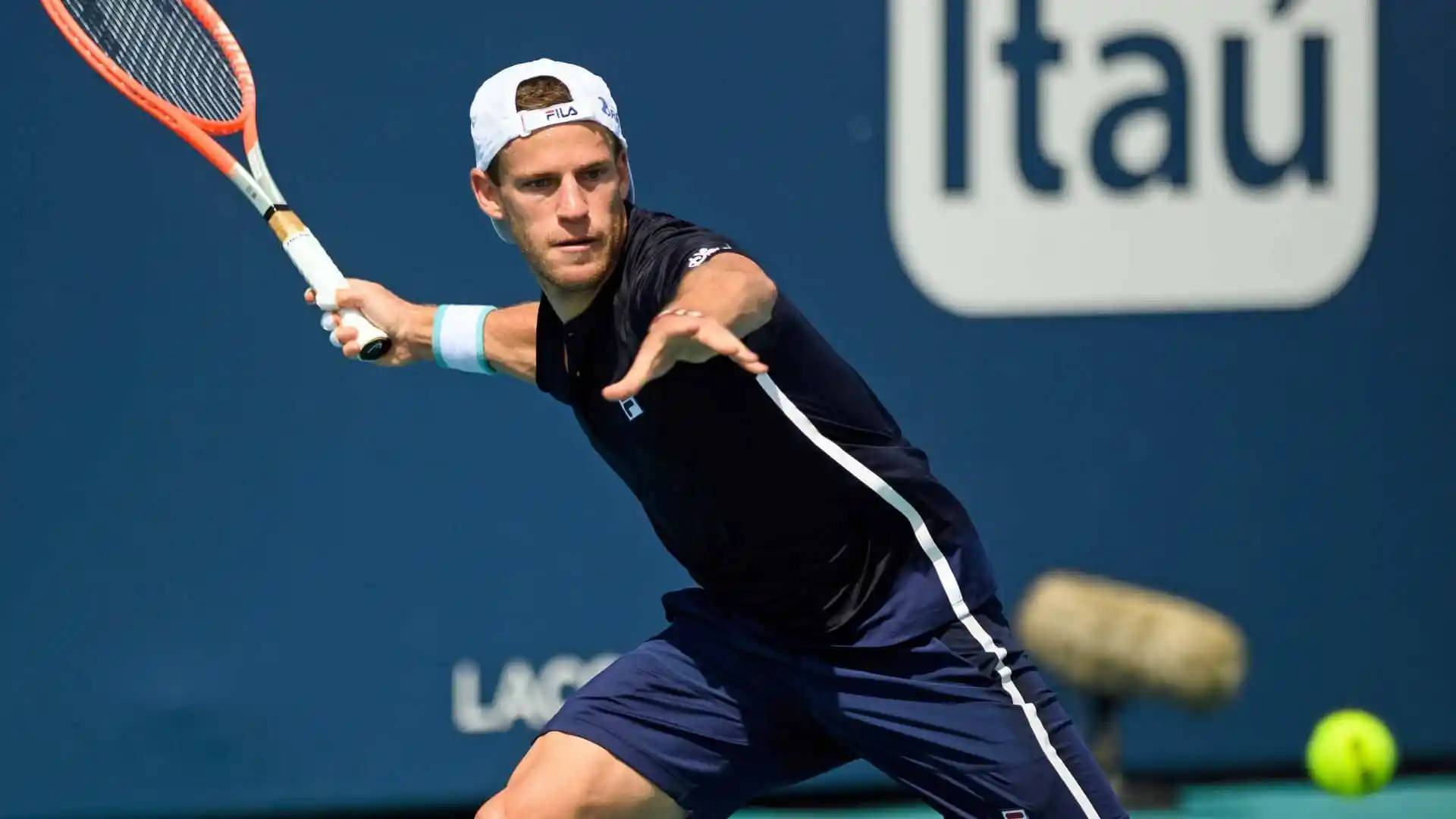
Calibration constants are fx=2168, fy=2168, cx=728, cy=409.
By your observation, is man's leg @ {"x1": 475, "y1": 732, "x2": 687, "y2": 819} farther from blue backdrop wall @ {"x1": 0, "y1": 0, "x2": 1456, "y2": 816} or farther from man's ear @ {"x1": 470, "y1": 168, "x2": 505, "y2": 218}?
blue backdrop wall @ {"x1": 0, "y1": 0, "x2": 1456, "y2": 816}

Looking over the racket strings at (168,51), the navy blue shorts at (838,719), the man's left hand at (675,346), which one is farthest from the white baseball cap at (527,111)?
the racket strings at (168,51)

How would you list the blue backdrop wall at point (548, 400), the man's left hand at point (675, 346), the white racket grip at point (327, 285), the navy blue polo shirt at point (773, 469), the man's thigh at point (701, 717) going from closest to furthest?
the man's left hand at point (675, 346) → the navy blue polo shirt at point (773, 469) → the man's thigh at point (701, 717) → the white racket grip at point (327, 285) → the blue backdrop wall at point (548, 400)

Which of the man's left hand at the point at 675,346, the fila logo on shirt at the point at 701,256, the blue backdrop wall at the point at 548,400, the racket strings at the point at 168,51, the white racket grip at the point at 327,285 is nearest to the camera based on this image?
the man's left hand at the point at 675,346

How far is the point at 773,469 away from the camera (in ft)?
9.99

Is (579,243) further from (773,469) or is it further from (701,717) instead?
(701,717)

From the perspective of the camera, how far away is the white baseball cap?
3.07 metres

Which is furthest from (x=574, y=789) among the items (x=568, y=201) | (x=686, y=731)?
(x=568, y=201)

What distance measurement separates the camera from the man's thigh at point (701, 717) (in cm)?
322

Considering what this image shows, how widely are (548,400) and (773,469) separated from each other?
172 cm

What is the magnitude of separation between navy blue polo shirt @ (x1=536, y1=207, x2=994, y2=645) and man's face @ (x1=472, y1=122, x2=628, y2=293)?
0.13ft

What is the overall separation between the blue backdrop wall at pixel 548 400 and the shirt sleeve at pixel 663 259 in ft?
5.49

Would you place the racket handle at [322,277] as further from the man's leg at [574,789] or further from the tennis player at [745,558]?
the man's leg at [574,789]

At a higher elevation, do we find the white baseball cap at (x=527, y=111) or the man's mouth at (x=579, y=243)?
the white baseball cap at (x=527, y=111)

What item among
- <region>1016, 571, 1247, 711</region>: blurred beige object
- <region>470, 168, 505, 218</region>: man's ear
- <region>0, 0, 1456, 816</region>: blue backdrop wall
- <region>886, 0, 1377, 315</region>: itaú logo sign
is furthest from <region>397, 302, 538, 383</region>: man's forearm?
<region>1016, 571, 1247, 711</region>: blurred beige object
